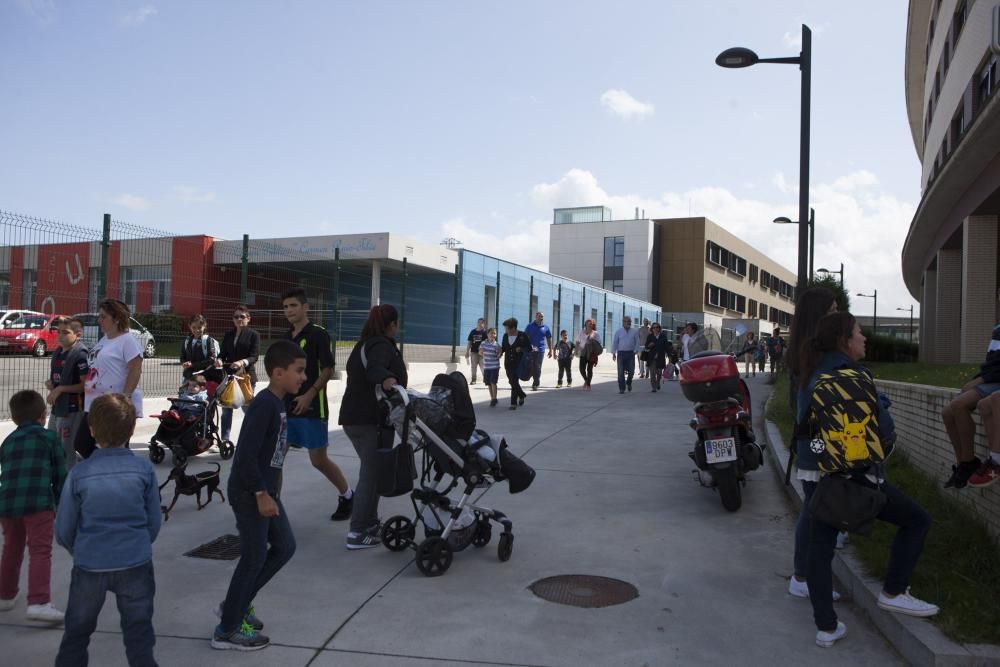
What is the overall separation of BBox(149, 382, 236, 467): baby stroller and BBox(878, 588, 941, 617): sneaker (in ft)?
20.2

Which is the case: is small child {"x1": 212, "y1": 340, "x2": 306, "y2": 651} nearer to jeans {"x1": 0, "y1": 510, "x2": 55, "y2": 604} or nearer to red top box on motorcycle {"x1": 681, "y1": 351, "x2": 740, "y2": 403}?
jeans {"x1": 0, "y1": 510, "x2": 55, "y2": 604}

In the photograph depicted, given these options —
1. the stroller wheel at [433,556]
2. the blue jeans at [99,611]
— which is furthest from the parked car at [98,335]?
the blue jeans at [99,611]

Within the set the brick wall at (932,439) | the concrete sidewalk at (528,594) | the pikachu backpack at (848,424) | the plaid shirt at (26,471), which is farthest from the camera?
the brick wall at (932,439)

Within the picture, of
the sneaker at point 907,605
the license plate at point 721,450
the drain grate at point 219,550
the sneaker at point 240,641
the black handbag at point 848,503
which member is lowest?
the drain grate at point 219,550

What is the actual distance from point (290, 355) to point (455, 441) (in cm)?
156

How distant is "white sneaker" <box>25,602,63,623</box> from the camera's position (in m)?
4.07

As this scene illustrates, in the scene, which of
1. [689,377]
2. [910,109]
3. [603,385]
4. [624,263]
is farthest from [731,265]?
[689,377]

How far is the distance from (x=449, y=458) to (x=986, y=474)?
318cm

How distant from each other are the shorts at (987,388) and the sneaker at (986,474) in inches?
15.3

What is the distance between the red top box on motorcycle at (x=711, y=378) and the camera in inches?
263

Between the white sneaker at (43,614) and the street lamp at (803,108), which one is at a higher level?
the street lamp at (803,108)

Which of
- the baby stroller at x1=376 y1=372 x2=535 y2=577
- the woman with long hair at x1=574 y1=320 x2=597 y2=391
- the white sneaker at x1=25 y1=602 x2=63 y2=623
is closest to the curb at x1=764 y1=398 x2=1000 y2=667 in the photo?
the baby stroller at x1=376 y1=372 x2=535 y2=577

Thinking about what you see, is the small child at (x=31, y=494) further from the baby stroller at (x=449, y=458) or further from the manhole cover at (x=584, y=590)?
the manhole cover at (x=584, y=590)

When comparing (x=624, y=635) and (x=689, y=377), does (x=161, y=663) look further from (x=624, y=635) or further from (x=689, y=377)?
(x=689, y=377)
